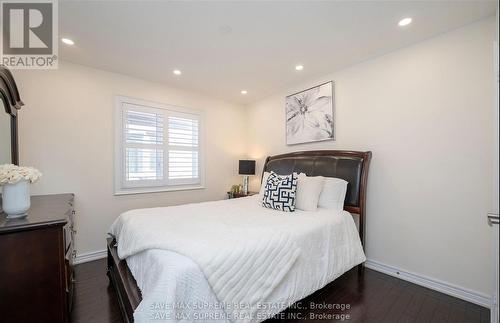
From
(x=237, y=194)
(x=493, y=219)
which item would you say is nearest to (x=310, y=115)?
(x=237, y=194)

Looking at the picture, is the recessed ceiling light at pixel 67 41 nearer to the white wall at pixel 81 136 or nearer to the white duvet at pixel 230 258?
the white wall at pixel 81 136

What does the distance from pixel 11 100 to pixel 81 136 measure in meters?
0.80

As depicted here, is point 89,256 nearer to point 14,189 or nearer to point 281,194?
point 14,189

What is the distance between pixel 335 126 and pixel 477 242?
1.86m

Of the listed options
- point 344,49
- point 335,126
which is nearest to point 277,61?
point 344,49

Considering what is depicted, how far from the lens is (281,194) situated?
2.48 metres

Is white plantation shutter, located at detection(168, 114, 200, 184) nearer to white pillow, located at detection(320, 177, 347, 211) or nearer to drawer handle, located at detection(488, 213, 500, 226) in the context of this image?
Answer: white pillow, located at detection(320, 177, 347, 211)

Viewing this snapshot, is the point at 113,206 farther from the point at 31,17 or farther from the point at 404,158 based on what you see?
the point at 404,158

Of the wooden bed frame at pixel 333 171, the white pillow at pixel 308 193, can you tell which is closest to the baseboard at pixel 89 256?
the wooden bed frame at pixel 333 171

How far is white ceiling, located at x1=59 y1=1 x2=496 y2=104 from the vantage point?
1802mm

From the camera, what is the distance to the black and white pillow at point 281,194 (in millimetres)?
2412

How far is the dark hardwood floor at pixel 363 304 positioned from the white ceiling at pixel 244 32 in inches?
103

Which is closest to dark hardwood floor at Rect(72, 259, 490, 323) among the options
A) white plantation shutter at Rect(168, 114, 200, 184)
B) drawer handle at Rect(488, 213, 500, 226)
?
drawer handle at Rect(488, 213, 500, 226)

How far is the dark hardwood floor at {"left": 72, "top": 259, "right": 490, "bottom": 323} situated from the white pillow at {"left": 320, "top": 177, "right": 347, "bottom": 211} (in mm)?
826
